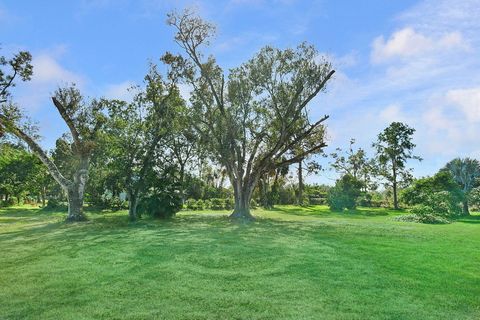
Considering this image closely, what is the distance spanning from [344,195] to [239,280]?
3541 centimetres

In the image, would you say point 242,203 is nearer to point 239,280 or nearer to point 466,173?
point 239,280

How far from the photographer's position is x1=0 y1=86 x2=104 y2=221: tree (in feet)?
76.4

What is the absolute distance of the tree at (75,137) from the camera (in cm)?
2330

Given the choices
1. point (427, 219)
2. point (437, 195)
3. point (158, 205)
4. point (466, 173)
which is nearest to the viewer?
point (427, 219)

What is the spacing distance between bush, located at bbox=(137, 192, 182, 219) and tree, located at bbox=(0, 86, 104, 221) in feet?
12.1

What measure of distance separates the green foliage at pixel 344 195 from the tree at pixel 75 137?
2654 centimetres

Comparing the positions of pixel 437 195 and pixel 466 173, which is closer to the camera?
pixel 437 195

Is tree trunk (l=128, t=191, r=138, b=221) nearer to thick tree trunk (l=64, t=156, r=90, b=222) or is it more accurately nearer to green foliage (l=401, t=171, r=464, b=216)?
thick tree trunk (l=64, t=156, r=90, b=222)

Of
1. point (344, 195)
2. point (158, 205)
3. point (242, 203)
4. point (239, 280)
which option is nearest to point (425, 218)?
point (242, 203)

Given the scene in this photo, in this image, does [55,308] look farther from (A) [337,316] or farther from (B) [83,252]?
(B) [83,252]

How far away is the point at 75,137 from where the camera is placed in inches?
957

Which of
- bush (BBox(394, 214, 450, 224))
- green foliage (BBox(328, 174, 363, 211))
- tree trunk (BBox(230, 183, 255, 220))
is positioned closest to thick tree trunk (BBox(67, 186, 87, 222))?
tree trunk (BBox(230, 183, 255, 220))

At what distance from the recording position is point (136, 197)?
24438 mm

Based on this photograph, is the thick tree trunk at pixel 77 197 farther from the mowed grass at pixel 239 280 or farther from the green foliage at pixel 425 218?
the green foliage at pixel 425 218
